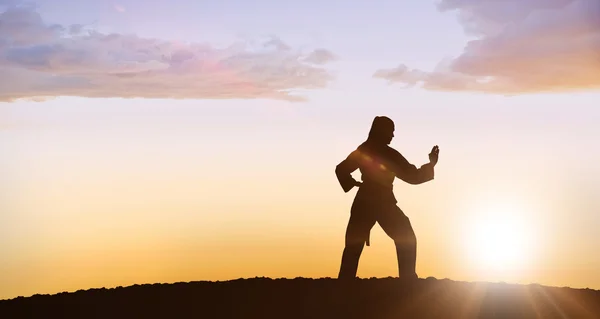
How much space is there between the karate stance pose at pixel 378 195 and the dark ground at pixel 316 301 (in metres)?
0.63

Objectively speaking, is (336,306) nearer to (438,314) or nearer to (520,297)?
(438,314)

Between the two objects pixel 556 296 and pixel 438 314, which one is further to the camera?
pixel 556 296

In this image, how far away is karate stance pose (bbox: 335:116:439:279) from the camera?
16906 millimetres

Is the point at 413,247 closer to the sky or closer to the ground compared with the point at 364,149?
closer to the ground

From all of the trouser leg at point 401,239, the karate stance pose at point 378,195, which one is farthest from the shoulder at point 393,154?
the trouser leg at point 401,239

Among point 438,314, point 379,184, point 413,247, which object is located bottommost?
point 438,314

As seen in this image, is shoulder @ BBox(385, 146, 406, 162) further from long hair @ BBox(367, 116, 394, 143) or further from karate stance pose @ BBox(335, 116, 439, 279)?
long hair @ BBox(367, 116, 394, 143)

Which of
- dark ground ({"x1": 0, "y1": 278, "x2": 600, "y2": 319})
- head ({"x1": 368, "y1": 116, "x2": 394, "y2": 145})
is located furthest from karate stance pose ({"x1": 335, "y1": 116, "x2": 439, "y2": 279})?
dark ground ({"x1": 0, "y1": 278, "x2": 600, "y2": 319})

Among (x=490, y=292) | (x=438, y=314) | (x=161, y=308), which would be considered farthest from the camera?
(x=490, y=292)

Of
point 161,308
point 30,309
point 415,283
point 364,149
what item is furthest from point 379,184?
point 30,309

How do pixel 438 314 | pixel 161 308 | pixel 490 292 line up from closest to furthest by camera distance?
1. pixel 438 314
2. pixel 161 308
3. pixel 490 292

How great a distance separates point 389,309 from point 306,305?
1382mm

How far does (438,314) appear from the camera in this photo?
1445 centimetres

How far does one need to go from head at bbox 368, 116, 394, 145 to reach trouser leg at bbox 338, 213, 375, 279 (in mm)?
1491
